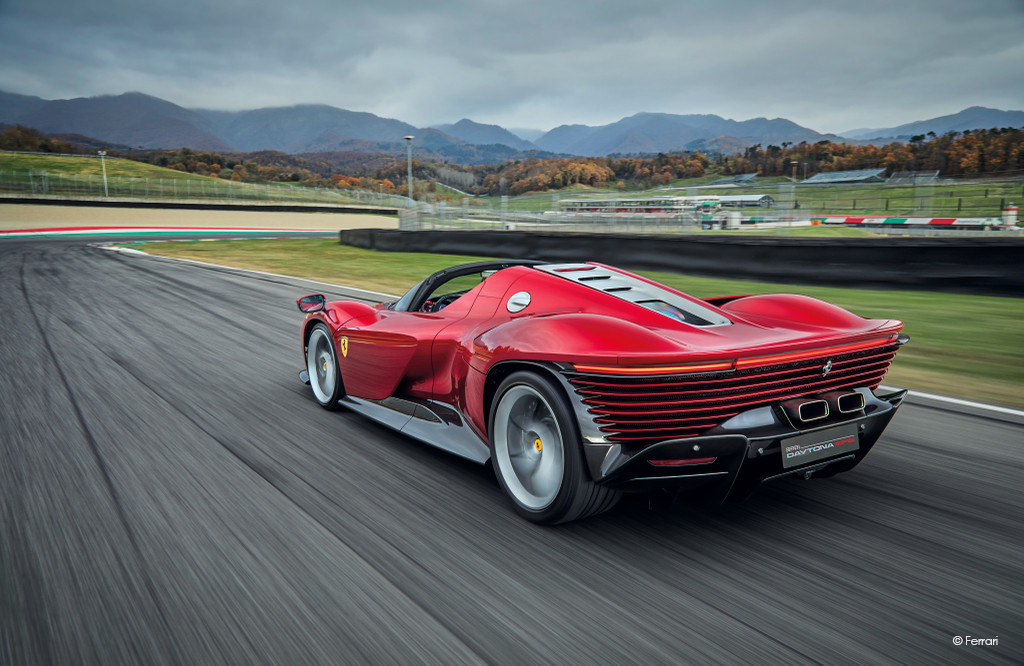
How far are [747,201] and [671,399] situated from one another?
1669cm

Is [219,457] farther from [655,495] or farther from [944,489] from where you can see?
[944,489]

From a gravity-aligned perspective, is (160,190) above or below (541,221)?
above

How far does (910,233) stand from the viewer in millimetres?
15633

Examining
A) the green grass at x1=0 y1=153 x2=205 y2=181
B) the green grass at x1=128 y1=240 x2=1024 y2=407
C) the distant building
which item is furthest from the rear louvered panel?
the green grass at x1=0 y1=153 x2=205 y2=181

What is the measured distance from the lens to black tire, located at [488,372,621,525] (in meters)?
2.63

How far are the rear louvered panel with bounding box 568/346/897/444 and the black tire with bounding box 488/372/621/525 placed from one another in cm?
15

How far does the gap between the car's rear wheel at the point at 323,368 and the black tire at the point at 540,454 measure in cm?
174

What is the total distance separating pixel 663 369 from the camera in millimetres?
2434

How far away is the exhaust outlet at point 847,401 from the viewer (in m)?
2.68

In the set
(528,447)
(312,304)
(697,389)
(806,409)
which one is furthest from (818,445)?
(312,304)

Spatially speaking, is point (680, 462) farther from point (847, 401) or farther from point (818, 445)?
point (847, 401)

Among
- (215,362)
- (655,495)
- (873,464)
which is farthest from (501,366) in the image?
(215,362)

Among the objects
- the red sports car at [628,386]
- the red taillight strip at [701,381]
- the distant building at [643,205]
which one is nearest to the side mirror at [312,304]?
the red sports car at [628,386]

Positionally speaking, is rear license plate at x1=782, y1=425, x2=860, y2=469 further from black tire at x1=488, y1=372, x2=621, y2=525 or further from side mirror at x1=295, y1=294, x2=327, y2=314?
side mirror at x1=295, y1=294, x2=327, y2=314
